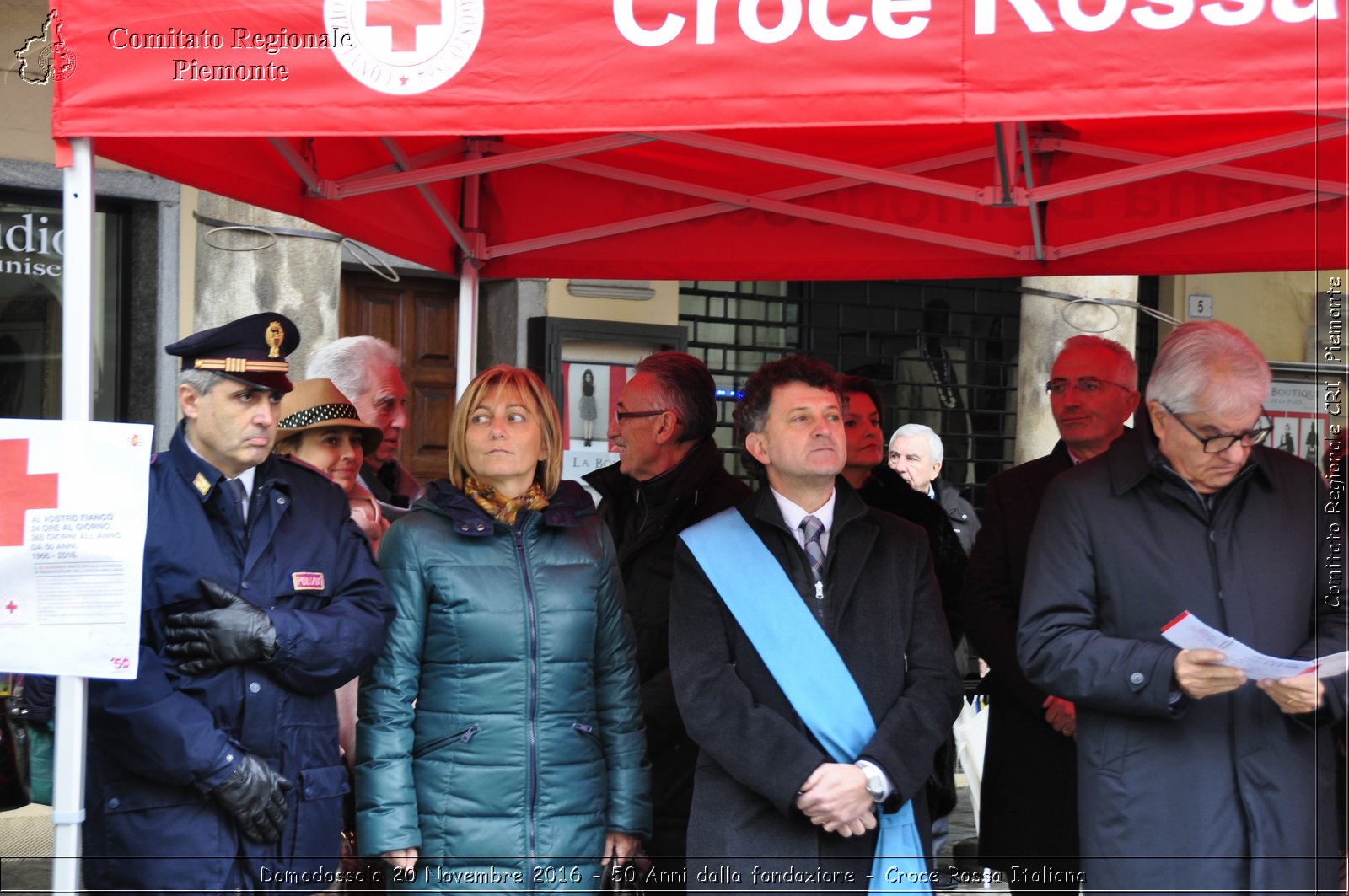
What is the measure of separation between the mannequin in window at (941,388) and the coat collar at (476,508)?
26.0 feet

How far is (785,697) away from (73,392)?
169 cm

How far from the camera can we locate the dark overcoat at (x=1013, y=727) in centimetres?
439

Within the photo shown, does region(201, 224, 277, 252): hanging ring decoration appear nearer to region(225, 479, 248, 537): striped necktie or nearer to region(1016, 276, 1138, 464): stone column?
region(225, 479, 248, 537): striped necktie

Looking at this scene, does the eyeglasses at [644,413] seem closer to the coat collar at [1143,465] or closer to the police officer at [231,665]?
the police officer at [231,665]

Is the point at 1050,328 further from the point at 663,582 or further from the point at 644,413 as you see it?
the point at 663,582

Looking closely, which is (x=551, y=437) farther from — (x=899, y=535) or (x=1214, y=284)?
(x=1214, y=284)

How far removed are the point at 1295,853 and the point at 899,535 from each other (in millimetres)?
1101

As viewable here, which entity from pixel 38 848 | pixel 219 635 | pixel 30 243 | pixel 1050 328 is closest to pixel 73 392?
pixel 219 635

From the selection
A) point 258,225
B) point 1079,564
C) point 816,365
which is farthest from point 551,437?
point 258,225

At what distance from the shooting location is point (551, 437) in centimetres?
384

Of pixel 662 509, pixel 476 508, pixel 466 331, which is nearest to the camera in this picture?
pixel 476 508

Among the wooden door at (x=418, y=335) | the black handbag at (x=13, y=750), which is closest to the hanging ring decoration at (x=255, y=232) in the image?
the wooden door at (x=418, y=335)

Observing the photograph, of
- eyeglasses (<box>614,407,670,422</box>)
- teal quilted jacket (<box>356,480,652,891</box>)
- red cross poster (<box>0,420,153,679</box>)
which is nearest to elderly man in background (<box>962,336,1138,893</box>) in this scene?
eyeglasses (<box>614,407,670,422</box>)

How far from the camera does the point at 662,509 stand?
4461 millimetres
